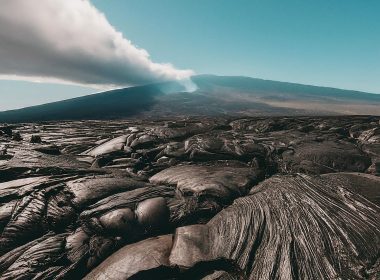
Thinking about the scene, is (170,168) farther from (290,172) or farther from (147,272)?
(147,272)

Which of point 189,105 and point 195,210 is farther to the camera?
point 189,105

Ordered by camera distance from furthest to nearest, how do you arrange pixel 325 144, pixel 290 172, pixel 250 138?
1. pixel 250 138
2. pixel 325 144
3. pixel 290 172

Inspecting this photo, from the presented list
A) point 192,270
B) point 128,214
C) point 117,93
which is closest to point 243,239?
point 192,270

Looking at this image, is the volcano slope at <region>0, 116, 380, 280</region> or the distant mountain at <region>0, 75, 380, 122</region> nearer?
the volcano slope at <region>0, 116, 380, 280</region>

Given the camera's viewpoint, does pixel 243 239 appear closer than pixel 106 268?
No

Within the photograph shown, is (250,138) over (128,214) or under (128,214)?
over

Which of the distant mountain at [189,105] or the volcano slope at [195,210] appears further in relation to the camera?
the distant mountain at [189,105]

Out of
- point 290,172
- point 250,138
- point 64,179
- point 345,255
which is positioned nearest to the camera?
point 345,255

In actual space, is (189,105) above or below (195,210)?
above
